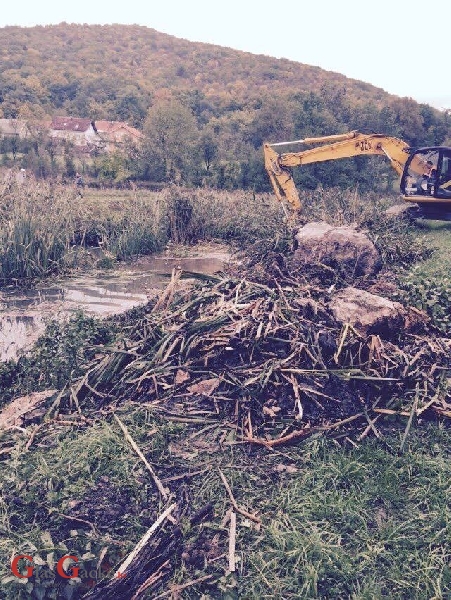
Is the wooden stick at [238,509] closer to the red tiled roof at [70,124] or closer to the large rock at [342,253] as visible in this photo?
the large rock at [342,253]

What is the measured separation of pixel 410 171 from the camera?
A: 13.0 meters

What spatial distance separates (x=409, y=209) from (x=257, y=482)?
11.2 metres

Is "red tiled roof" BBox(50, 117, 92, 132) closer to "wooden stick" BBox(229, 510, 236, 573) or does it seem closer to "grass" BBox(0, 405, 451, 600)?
"grass" BBox(0, 405, 451, 600)

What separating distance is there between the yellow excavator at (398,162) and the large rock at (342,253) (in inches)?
170

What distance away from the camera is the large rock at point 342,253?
27.2 feet

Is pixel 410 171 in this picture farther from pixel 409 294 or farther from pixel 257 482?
pixel 257 482

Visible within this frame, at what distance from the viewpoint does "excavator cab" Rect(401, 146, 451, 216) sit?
38.7ft

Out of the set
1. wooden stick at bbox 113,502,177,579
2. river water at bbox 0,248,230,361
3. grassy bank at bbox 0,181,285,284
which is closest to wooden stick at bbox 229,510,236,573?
wooden stick at bbox 113,502,177,579

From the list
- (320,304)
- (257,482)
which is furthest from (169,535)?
(320,304)

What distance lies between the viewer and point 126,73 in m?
67.9

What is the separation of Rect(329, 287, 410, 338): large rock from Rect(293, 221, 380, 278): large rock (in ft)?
8.94

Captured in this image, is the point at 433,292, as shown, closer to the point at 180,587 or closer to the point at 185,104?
the point at 180,587

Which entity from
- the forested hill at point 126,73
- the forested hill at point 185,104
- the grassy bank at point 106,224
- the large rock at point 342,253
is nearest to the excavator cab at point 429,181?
the grassy bank at point 106,224

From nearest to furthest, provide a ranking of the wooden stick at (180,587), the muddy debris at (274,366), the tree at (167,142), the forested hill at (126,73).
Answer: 1. the wooden stick at (180,587)
2. the muddy debris at (274,366)
3. the tree at (167,142)
4. the forested hill at (126,73)
